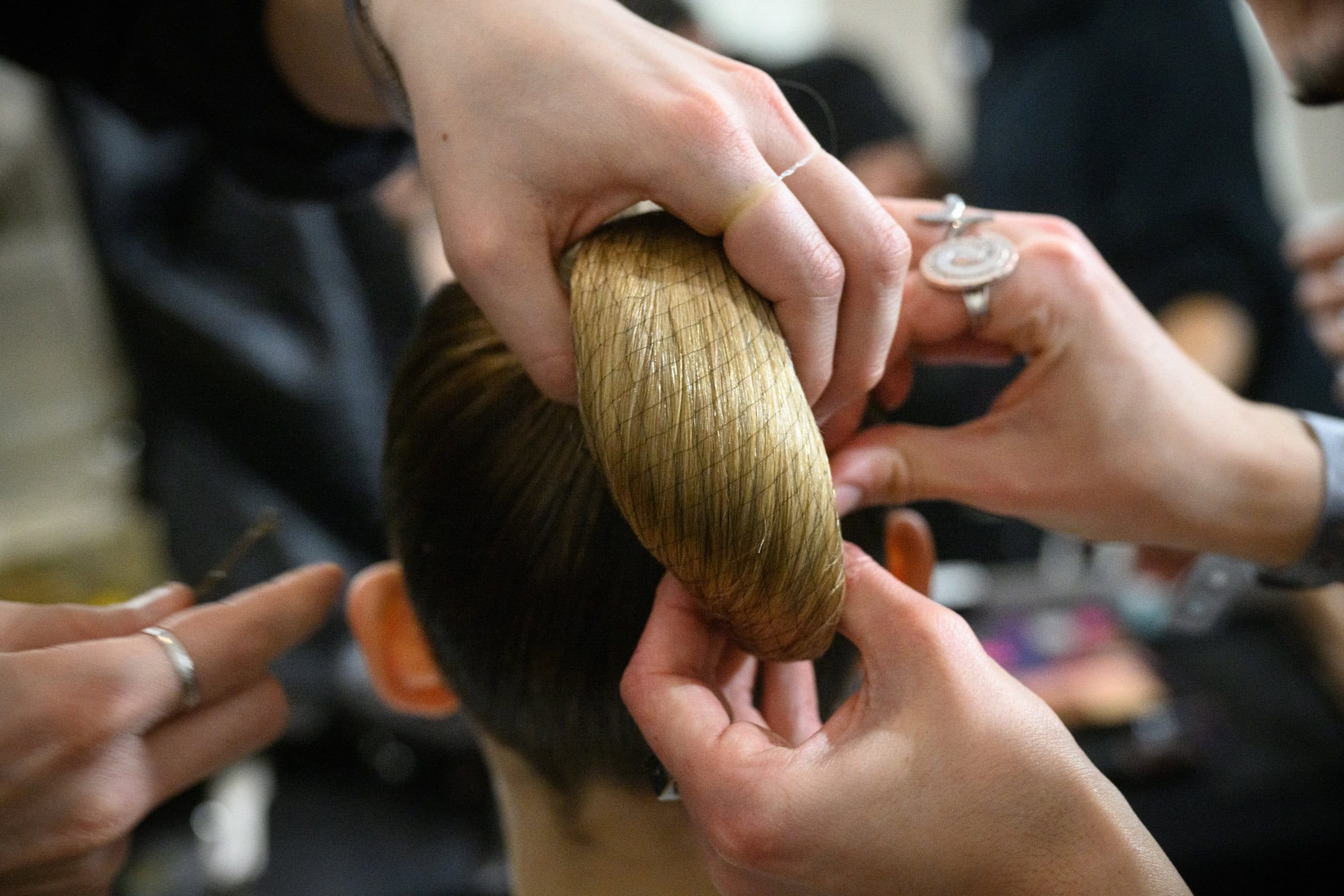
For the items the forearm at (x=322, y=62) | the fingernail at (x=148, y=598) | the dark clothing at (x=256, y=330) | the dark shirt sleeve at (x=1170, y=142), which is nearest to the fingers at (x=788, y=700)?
the fingernail at (x=148, y=598)

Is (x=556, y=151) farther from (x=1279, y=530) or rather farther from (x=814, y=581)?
(x=1279, y=530)

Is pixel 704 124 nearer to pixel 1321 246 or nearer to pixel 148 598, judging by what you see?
pixel 148 598

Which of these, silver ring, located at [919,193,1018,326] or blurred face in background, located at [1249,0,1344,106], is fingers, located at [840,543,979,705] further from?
blurred face in background, located at [1249,0,1344,106]

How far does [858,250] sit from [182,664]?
0.46m

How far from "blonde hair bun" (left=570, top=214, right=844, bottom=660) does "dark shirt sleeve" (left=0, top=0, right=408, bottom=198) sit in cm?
62

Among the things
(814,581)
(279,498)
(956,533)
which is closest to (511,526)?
(814,581)

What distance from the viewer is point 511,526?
23.1 inches

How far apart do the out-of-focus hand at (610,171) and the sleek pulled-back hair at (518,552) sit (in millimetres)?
74

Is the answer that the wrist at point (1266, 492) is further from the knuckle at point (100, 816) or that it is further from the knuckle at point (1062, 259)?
the knuckle at point (100, 816)

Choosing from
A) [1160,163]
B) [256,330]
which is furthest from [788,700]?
[256,330]

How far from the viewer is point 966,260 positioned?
0.68 m

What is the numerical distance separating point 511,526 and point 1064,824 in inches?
13.5

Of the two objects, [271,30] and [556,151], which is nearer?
[556,151]

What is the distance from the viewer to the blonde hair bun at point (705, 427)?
17.5 inches
